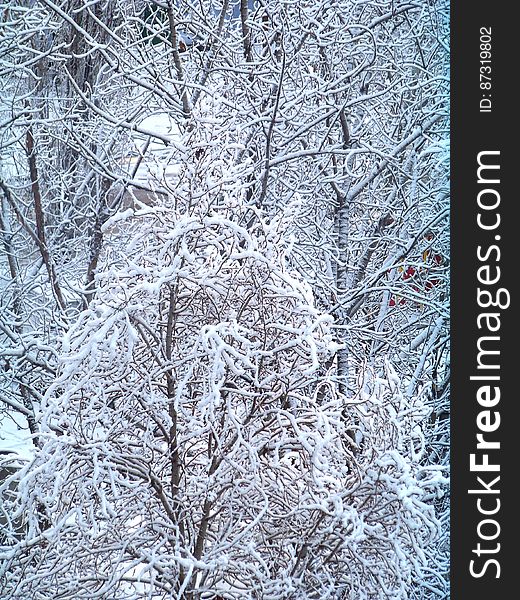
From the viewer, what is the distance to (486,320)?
84.9 inches

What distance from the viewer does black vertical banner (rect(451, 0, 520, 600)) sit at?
2111 mm

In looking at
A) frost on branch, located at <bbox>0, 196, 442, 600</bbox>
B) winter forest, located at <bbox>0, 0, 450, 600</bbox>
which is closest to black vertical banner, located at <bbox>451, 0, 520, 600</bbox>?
winter forest, located at <bbox>0, 0, 450, 600</bbox>

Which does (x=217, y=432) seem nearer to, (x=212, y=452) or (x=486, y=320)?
(x=212, y=452)

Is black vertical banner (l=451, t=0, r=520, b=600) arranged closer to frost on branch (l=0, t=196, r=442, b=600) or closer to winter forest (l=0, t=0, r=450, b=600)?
winter forest (l=0, t=0, r=450, b=600)

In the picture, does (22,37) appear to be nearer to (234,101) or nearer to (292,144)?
(234,101)

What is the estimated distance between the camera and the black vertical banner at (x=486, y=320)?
6.93 feet

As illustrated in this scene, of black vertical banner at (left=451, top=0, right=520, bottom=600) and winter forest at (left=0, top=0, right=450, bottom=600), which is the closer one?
winter forest at (left=0, top=0, right=450, bottom=600)

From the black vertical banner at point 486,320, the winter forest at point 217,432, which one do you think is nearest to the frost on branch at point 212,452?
the winter forest at point 217,432

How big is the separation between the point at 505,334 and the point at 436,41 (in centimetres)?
135

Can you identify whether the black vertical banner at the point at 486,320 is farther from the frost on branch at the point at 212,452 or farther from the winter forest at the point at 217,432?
the frost on branch at the point at 212,452

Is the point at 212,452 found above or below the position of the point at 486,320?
below

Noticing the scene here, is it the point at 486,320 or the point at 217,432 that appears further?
the point at 486,320

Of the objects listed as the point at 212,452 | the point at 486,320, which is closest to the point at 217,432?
the point at 212,452

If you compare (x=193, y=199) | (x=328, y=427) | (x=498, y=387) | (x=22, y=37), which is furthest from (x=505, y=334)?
(x=22, y=37)
